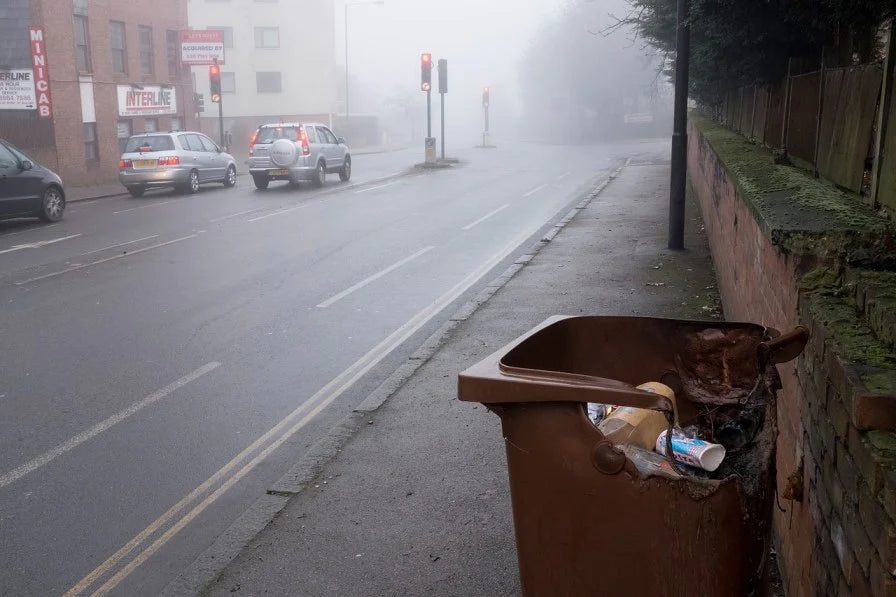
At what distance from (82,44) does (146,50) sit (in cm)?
438

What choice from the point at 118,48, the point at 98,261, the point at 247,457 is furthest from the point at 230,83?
the point at 247,457

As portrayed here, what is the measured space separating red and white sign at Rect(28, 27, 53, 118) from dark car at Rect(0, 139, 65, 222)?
933cm

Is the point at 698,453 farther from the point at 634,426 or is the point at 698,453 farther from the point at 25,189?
the point at 25,189

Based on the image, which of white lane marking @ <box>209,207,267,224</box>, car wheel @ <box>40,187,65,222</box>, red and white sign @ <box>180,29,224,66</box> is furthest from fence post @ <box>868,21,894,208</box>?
red and white sign @ <box>180,29,224,66</box>

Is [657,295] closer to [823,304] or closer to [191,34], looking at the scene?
[823,304]

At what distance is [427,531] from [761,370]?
7.37 feet

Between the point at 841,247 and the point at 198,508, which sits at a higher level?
the point at 841,247

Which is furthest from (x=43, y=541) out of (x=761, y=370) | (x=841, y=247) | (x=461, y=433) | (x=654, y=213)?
(x=654, y=213)

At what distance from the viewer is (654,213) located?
17500 millimetres

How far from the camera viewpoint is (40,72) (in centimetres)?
2680

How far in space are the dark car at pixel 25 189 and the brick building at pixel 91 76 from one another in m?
9.64

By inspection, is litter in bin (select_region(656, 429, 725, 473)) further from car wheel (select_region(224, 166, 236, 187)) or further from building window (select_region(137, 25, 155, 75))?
building window (select_region(137, 25, 155, 75))

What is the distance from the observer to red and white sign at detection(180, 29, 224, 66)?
35594 millimetres

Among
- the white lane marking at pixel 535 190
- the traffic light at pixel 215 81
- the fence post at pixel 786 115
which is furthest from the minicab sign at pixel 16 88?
the fence post at pixel 786 115
